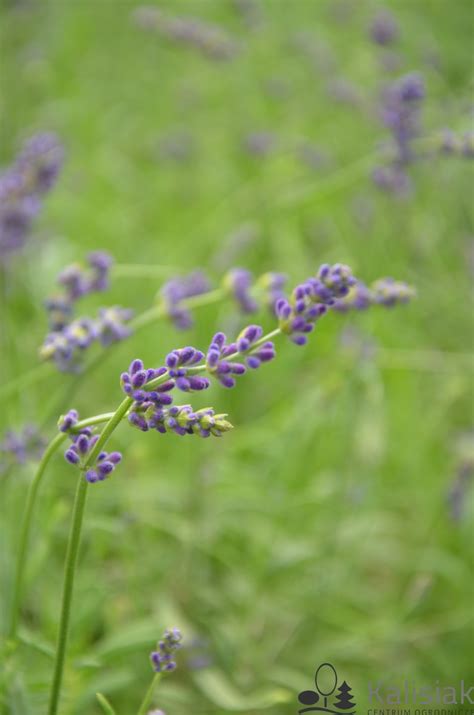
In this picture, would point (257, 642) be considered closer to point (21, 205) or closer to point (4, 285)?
point (4, 285)

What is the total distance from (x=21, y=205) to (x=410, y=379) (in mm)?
1850

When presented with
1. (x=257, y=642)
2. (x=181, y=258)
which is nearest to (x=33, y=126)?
(x=181, y=258)

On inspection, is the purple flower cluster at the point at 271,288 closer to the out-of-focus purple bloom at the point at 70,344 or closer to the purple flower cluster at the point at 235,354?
the out-of-focus purple bloom at the point at 70,344

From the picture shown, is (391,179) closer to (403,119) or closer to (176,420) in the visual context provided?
(403,119)

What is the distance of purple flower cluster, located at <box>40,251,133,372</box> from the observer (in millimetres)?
1733

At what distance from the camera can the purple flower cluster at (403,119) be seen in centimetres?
215

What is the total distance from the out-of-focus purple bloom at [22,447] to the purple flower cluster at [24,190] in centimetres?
55

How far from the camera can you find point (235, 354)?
1.19 m

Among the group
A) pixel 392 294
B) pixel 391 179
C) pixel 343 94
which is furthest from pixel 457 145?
pixel 343 94

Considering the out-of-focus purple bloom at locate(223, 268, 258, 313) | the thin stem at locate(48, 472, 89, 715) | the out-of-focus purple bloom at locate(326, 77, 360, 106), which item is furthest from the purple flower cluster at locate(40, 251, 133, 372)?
the out-of-focus purple bloom at locate(326, 77, 360, 106)

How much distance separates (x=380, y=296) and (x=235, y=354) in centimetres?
64

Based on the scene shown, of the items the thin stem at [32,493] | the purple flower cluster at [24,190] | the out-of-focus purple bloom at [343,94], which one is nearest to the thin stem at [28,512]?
the thin stem at [32,493]

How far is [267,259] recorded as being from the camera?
4238mm

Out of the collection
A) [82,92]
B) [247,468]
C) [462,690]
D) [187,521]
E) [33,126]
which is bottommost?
[462,690]
